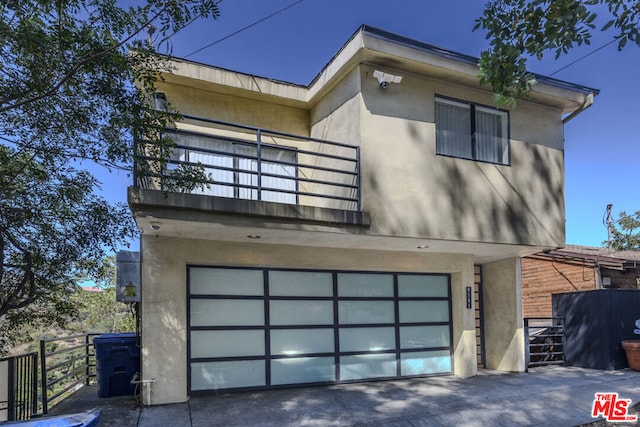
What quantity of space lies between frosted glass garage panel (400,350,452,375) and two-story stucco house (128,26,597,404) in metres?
0.03

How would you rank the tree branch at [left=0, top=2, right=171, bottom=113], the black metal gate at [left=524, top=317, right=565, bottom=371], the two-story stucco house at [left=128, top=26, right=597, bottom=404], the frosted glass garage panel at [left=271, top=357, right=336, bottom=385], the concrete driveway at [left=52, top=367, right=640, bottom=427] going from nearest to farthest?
1. the tree branch at [left=0, top=2, right=171, bottom=113]
2. the concrete driveway at [left=52, top=367, right=640, bottom=427]
3. the two-story stucco house at [left=128, top=26, right=597, bottom=404]
4. the frosted glass garage panel at [left=271, top=357, right=336, bottom=385]
5. the black metal gate at [left=524, top=317, right=565, bottom=371]

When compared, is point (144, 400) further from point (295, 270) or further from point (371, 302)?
point (371, 302)

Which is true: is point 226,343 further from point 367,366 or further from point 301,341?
point 367,366

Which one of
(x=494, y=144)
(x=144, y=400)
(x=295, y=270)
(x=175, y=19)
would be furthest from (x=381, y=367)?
(x=175, y=19)

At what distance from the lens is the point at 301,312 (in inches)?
313

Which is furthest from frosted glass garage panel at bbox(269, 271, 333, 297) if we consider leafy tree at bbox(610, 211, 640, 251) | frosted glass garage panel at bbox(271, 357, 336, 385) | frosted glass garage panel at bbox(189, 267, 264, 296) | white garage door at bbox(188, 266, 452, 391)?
leafy tree at bbox(610, 211, 640, 251)

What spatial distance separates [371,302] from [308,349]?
164 cm

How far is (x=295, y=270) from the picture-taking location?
801 centimetres

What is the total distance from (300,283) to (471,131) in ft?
15.0

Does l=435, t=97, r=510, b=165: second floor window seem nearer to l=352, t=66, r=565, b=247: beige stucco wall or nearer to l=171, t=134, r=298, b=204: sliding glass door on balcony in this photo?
l=352, t=66, r=565, b=247: beige stucco wall

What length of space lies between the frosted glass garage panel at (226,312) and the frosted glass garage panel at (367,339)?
177cm

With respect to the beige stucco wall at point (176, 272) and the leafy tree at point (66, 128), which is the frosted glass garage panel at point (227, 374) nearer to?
the beige stucco wall at point (176, 272)

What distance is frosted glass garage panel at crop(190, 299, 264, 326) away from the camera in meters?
7.18

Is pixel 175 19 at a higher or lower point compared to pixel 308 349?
higher
